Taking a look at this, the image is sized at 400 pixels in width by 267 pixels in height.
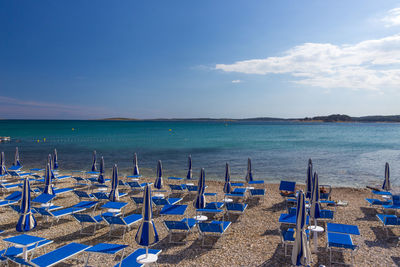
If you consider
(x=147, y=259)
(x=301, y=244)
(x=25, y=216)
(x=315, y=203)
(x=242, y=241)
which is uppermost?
(x=315, y=203)

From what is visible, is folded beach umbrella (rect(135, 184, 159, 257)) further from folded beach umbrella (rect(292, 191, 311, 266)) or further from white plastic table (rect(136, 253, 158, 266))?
folded beach umbrella (rect(292, 191, 311, 266))

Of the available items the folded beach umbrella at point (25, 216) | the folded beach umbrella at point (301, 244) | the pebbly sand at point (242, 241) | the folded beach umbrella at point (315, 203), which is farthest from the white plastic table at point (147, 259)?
the folded beach umbrella at point (315, 203)

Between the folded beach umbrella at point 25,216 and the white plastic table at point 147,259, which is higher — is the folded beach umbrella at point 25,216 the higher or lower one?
the higher one

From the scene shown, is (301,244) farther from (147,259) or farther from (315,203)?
(147,259)

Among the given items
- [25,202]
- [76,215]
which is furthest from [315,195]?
[25,202]

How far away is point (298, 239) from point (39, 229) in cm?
804

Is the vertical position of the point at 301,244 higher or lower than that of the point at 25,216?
higher

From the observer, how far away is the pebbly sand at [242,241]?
655 centimetres

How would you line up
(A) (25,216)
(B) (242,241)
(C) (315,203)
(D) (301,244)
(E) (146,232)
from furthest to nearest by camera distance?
(B) (242,241) → (C) (315,203) → (A) (25,216) → (E) (146,232) → (D) (301,244)

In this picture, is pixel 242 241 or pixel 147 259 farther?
pixel 242 241

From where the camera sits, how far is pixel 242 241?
7.72 m

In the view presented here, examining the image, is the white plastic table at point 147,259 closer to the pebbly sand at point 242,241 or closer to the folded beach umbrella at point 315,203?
the pebbly sand at point 242,241

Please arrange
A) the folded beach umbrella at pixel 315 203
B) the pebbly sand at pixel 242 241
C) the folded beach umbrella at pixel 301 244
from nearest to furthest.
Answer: the folded beach umbrella at pixel 301 244 → the pebbly sand at pixel 242 241 → the folded beach umbrella at pixel 315 203

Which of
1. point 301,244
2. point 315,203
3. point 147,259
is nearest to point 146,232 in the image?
point 147,259
